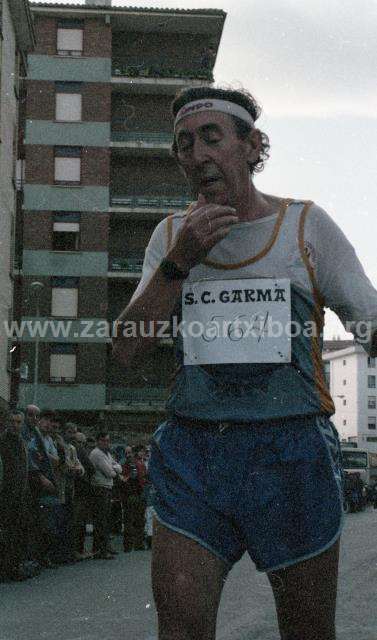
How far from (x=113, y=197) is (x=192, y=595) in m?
41.9

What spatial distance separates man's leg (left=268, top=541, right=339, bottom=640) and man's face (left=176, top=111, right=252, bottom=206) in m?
0.90

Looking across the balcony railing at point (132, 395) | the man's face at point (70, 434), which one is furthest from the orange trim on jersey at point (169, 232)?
the balcony railing at point (132, 395)

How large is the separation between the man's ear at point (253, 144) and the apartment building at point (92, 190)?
39.8 meters

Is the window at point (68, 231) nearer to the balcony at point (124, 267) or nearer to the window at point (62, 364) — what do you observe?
the balcony at point (124, 267)

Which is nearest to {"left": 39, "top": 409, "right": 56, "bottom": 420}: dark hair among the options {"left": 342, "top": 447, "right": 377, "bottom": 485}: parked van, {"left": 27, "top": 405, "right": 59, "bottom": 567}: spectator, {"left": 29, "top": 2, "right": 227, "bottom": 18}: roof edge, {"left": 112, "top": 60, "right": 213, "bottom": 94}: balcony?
{"left": 27, "top": 405, "right": 59, "bottom": 567}: spectator

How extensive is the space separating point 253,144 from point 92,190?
4133 cm

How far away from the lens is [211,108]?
9.70 feet

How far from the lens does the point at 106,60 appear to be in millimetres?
44562

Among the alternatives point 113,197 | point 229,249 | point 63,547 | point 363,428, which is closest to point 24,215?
point 113,197

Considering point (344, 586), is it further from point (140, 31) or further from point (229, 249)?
point (140, 31)

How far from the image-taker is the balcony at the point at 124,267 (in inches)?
1719

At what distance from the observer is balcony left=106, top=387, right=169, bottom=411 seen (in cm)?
4275

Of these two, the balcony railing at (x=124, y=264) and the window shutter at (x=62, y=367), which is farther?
the balcony railing at (x=124, y=264)

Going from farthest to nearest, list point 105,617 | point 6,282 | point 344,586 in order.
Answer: point 6,282, point 344,586, point 105,617
